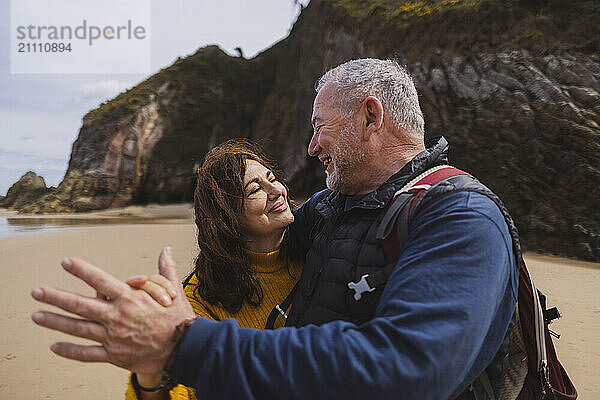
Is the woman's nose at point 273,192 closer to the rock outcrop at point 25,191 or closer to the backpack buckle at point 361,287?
the backpack buckle at point 361,287

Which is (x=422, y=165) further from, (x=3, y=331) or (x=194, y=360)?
(x=3, y=331)

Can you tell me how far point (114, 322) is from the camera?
1.07 metres

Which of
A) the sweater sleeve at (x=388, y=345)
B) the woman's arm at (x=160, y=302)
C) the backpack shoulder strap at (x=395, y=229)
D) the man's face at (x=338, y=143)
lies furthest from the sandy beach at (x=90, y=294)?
the sweater sleeve at (x=388, y=345)

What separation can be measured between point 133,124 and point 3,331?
17721 mm

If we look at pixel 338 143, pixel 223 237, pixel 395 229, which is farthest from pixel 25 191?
pixel 395 229

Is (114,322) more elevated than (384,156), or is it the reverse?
(384,156)

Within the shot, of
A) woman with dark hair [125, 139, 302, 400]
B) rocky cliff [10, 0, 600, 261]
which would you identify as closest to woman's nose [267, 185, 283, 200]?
woman with dark hair [125, 139, 302, 400]

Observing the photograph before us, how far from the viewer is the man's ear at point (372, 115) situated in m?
1.83

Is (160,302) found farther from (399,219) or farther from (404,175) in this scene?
(404,175)

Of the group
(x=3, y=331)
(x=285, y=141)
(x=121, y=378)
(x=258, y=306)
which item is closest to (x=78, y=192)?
(x=285, y=141)

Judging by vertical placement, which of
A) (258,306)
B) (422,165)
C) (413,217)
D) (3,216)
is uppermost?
(422,165)

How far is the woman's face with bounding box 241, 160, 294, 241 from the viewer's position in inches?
91.7

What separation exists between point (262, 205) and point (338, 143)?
0.61m

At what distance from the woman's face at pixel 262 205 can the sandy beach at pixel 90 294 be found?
344 centimetres
